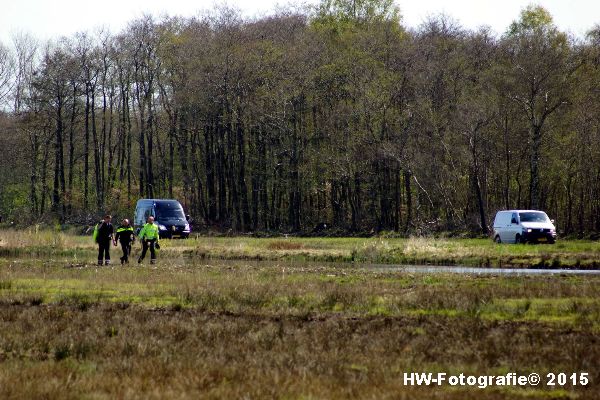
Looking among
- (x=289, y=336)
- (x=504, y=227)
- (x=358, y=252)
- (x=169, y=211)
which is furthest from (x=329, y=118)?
(x=289, y=336)

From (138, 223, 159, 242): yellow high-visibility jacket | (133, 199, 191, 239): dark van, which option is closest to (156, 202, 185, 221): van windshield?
(133, 199, 191, 239): dark van

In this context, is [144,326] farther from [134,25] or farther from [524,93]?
[134,25]

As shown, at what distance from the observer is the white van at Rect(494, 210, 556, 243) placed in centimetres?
4900

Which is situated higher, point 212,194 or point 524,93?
point 524,93

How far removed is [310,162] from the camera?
70562mm

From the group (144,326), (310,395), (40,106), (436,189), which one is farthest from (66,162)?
(310,395)

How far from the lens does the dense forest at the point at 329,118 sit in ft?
205

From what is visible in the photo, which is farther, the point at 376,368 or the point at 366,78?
the point at 366,78

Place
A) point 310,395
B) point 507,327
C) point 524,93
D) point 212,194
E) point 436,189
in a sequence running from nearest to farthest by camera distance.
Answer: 1. point 310,395
2. point 507,327
3. point 524,93
4. point 436,189
5. point 212,194

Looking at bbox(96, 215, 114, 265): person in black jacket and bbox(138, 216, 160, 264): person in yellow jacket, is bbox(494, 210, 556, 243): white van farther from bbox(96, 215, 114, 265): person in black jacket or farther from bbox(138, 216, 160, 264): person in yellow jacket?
bbox(96, 215, 114, 265): person in black jacket

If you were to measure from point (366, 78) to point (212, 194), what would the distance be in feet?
57.4

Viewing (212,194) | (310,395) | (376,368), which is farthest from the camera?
(212,194)

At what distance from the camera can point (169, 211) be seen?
58188mm

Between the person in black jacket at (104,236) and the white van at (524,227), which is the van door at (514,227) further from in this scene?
the person in black jacket at (104,236)
